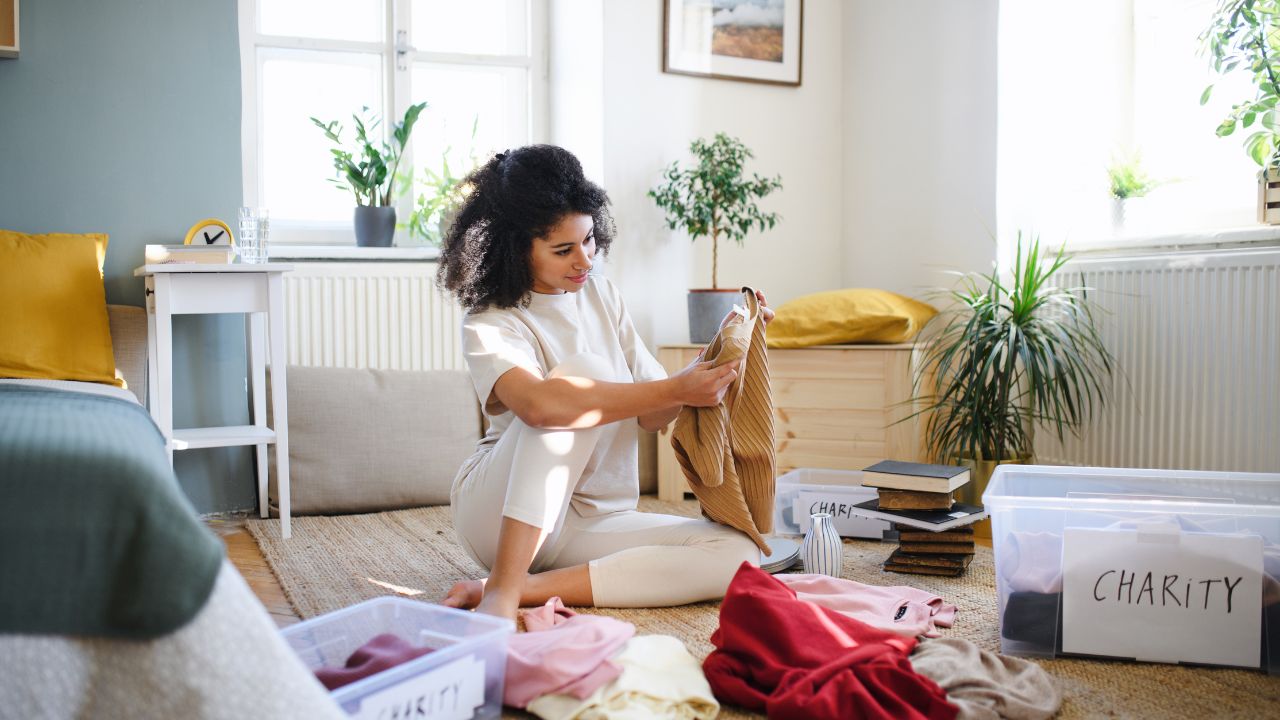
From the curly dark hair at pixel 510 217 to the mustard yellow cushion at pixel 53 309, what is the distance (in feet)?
4.05

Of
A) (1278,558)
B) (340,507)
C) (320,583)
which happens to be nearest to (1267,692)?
(1278,558)

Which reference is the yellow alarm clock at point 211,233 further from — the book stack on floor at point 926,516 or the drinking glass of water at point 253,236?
the book stack on floor at point 926,516

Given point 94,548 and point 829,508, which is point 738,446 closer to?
point 829,508

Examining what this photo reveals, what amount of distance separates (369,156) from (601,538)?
1948 millimetres

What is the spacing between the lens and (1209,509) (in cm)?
163

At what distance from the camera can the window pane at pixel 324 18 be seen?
3.46 metres

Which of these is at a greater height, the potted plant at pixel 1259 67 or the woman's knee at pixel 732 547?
the potted plant at pixel 1259 67

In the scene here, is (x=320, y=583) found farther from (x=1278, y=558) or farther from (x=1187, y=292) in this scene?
(x=1187, y=292)

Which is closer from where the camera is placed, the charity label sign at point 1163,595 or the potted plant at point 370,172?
the charity label sign at point 1163,595

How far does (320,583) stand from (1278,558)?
1.78m

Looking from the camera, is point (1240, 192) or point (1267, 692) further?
point (1240, 192)

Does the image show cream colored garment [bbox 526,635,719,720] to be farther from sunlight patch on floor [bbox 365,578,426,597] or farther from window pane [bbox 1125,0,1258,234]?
window pane [bbox 1125,0,1258,234]

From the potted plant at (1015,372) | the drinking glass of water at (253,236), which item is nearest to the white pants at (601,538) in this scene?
the potted plant at (1015,372)

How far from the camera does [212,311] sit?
102 inches
